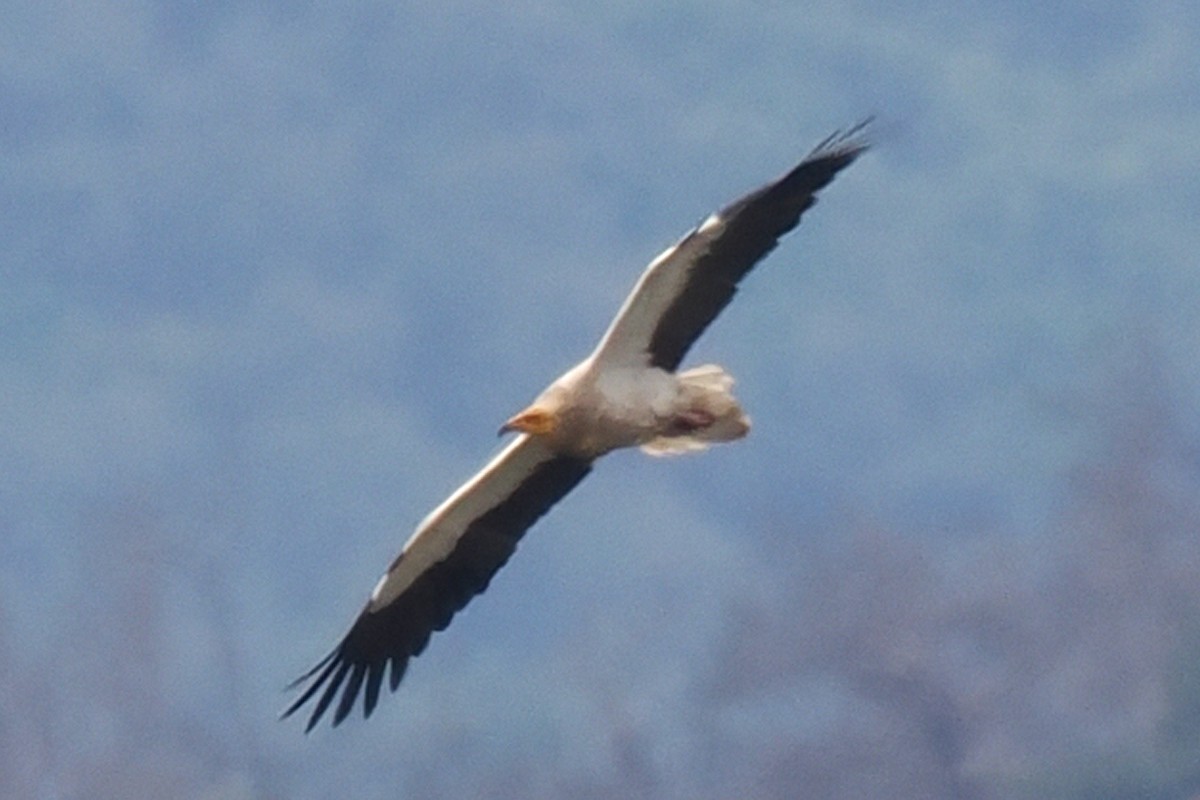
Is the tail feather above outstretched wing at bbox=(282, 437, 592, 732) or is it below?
below

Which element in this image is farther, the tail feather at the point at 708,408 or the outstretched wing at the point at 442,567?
the outstretched wing at the point at 442,567

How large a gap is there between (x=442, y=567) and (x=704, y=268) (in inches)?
65.3

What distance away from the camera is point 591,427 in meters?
10.7

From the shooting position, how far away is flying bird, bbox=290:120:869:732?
10414 millimetres

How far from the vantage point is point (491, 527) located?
11430 millimetres

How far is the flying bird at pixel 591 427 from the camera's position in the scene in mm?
10414

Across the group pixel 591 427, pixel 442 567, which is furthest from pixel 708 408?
pixel 442 567

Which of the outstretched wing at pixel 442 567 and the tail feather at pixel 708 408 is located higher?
the outstretched wing at pixel 442 567

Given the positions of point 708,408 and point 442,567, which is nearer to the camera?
point 708,408

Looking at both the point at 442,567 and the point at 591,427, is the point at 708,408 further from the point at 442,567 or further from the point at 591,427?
the point at 442,567

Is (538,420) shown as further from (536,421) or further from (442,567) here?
(442,567)

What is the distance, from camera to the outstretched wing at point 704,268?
407 inches

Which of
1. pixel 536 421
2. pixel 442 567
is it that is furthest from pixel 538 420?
pixel 442 567

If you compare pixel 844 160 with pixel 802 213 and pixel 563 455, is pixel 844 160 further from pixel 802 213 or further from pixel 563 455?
pixel 563 455
